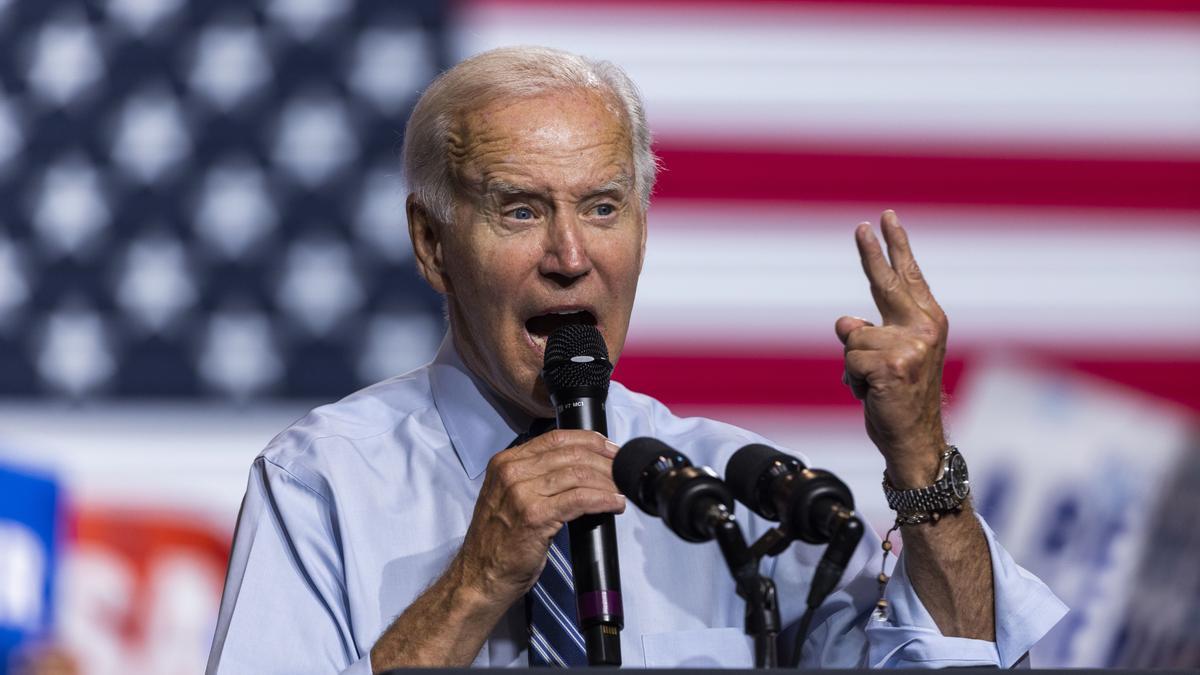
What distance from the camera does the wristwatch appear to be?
5.38 feet

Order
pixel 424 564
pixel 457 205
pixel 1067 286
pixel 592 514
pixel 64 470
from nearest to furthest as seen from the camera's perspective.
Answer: pixel 592 514, pixel 424 564, pixel 457 205, pixel 64 470, pixel 1067 286

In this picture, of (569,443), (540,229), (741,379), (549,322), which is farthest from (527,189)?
(741,379)

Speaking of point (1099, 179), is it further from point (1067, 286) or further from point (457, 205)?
point (457, 205)

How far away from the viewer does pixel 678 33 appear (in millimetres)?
3920

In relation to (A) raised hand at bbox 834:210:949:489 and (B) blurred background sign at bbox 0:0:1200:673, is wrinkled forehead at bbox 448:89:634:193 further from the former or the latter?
(B) blurred background sign at bbox 0:0:1200:673

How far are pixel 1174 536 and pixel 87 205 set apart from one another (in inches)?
112

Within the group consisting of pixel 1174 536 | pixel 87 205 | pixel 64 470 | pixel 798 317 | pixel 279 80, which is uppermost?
pixel 279 80

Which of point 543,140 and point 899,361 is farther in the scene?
point 543,140

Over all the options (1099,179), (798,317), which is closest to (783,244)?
(798,317)

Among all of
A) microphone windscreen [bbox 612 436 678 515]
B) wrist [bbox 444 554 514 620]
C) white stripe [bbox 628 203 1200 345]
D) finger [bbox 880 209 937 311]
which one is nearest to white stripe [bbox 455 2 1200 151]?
white stripe [bbox 628 203 1200 345]

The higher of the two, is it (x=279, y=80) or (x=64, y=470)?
(x=279, y=80)

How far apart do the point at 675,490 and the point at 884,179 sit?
2.81m

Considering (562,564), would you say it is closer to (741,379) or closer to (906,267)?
(906,267)

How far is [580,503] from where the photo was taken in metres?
1.43
